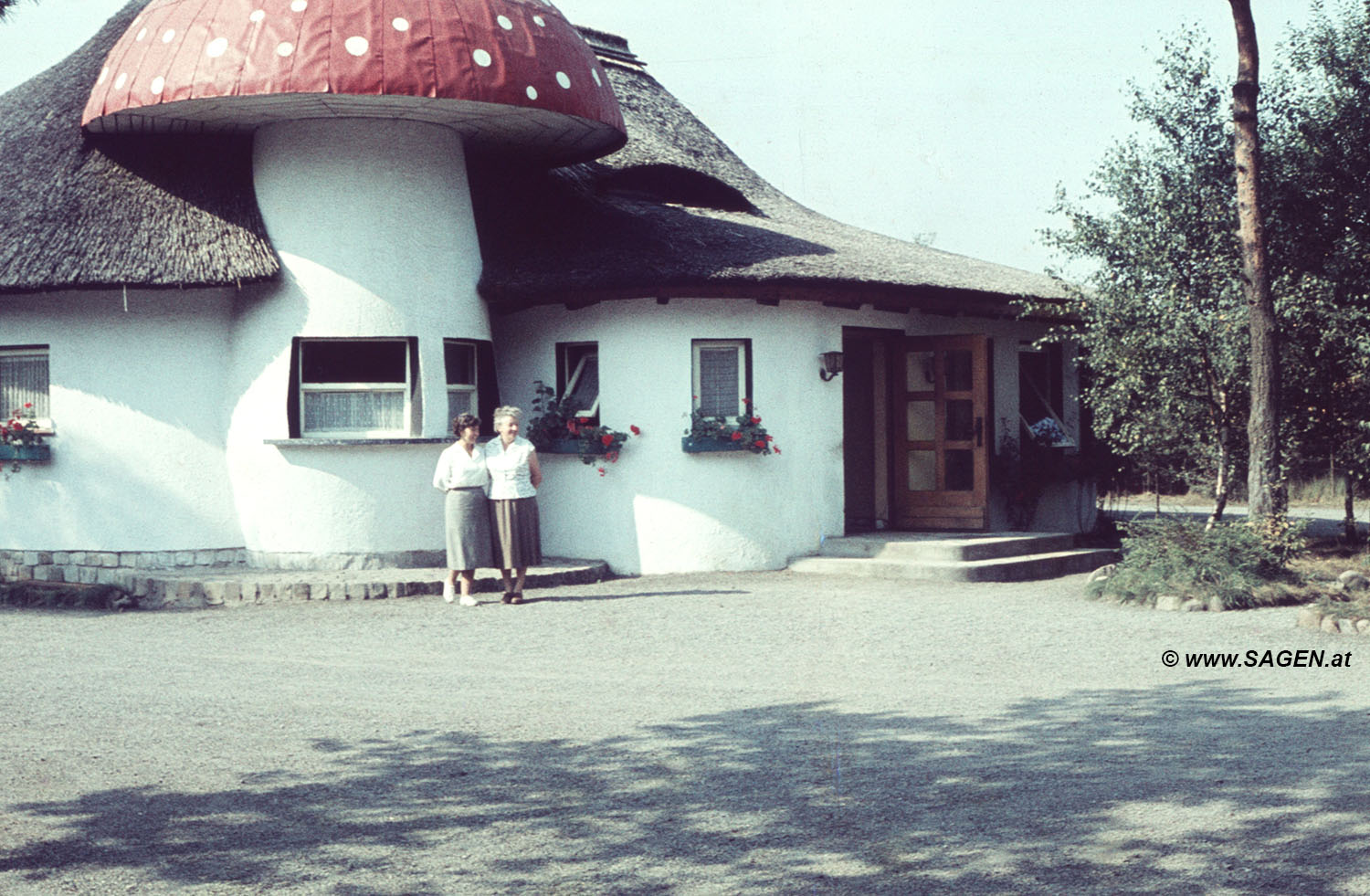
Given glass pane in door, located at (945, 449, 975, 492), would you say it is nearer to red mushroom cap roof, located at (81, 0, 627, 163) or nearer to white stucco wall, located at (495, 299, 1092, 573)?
white stucco wall, located at (495, 299, 1092, 573)

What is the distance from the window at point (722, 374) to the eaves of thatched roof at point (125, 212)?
13.8 ft

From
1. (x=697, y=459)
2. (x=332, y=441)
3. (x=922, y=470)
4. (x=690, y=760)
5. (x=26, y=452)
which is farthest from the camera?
(x=922, y=470)

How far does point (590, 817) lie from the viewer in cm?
→ 501

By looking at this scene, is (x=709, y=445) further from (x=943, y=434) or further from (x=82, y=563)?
(x=82, y=563)

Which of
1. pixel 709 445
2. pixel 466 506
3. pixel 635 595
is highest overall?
pixel 709 445

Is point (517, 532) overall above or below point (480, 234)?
below

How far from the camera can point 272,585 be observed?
12055mm

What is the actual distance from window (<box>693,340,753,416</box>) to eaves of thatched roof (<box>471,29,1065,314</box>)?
640 mm

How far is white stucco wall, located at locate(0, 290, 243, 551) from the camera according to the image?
43.2 ft

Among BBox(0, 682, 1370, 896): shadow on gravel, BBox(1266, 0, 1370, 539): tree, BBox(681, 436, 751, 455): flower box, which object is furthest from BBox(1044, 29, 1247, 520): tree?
BBox(0, 682, 1370, 896): shadow on gravel

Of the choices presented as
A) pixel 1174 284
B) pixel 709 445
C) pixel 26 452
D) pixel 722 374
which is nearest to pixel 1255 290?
pixel 1174 284

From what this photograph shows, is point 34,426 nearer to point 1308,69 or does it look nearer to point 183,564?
point 183,564

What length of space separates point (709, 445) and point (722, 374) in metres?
0.84

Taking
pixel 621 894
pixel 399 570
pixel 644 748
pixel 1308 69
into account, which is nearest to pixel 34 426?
pixel 399 570
